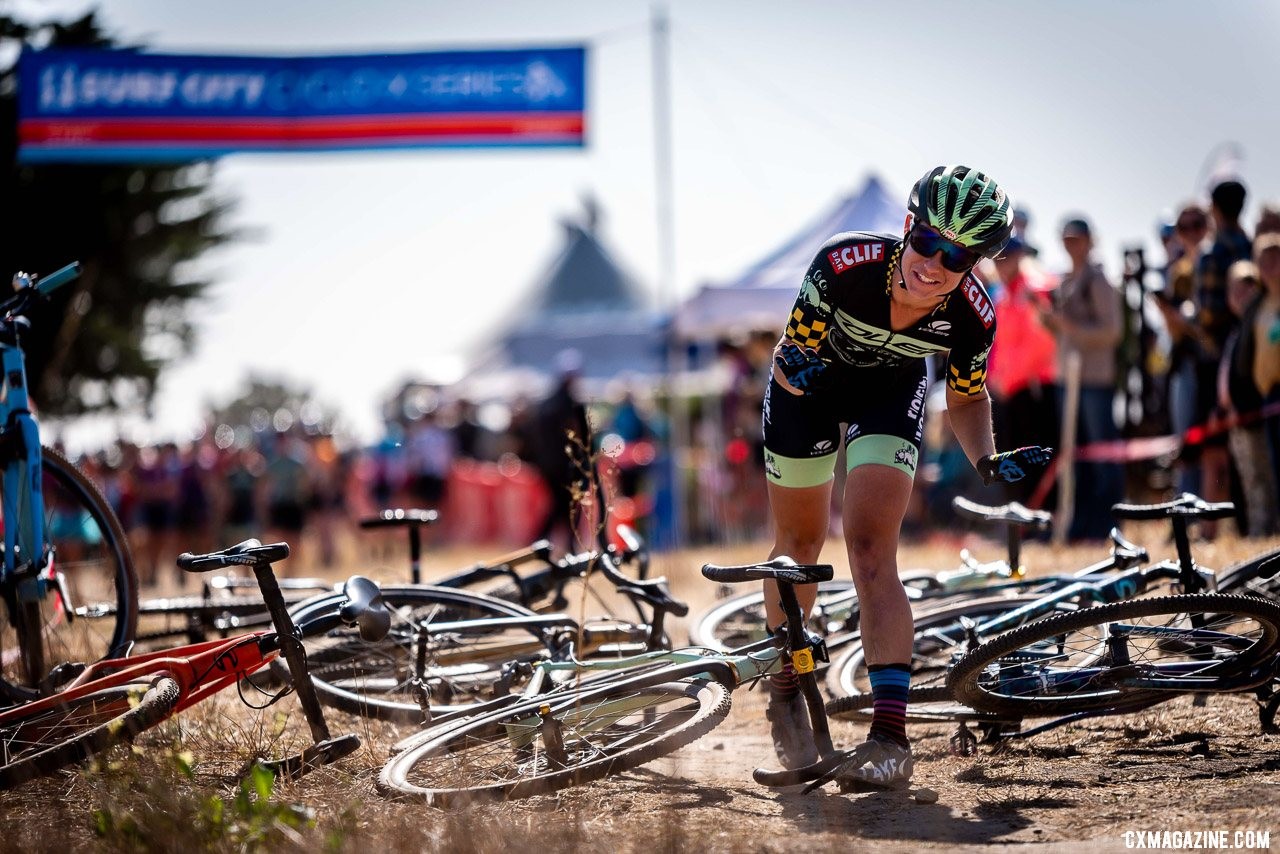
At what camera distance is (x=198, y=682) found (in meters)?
4.99

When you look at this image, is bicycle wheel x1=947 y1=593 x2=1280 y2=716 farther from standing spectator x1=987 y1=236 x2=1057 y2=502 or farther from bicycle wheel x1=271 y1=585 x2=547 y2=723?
standing spectator x1=987 y1=236 x2=1057 y2=502

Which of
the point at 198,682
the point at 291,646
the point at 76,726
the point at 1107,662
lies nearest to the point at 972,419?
the point at 1107,662

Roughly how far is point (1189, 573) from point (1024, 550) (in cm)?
431

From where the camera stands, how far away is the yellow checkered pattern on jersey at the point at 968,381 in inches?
204

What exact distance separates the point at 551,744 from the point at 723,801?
1.99 feet

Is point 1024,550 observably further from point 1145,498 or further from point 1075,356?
point 1145,498

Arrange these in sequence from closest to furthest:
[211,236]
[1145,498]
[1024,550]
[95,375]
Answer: [1024,550], [1145,498], [95,375], [211,236]

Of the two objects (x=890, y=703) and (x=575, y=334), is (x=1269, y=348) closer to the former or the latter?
(x=890, y=703)

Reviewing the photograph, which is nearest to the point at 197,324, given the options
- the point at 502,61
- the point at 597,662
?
the point at 502,61

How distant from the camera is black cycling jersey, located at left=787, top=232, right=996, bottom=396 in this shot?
503 cm

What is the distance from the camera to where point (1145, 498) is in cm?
1199

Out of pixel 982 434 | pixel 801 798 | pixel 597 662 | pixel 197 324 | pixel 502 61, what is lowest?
pixel 801 798

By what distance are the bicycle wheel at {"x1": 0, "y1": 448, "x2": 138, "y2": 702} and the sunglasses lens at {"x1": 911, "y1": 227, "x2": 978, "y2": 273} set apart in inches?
137

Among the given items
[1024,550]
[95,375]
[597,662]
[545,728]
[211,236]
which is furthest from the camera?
[211,236]
